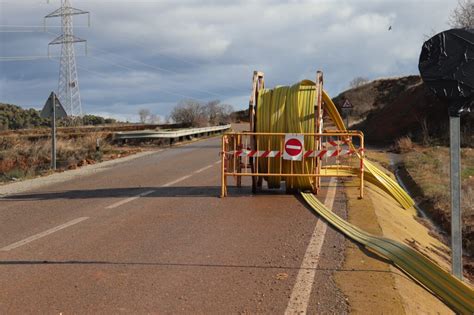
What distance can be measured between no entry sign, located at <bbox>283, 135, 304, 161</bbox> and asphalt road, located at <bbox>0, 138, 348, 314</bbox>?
2.90 ft

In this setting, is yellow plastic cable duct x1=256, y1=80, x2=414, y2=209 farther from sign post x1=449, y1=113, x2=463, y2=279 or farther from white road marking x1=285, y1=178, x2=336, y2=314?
sign post x1=449, y1=113, x2=463, y2=279

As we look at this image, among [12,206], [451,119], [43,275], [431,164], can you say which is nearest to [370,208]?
[451,119]

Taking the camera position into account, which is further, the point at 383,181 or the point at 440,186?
the point at 440,186

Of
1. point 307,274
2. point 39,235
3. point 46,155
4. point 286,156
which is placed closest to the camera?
point 307,274

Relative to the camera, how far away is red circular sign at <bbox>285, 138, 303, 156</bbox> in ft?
37.4

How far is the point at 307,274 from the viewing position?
5.95m

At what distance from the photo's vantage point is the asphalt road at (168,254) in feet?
17.0

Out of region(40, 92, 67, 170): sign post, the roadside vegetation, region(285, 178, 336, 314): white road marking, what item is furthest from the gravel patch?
the roadside vegetation

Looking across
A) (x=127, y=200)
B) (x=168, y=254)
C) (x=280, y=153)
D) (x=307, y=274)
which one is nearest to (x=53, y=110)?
(x=127, y=200)

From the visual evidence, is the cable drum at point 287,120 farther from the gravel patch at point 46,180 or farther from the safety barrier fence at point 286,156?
the gravel patch at point 46,180

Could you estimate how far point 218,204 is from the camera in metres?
10.7

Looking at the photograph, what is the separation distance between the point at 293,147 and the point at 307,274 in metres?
5.70

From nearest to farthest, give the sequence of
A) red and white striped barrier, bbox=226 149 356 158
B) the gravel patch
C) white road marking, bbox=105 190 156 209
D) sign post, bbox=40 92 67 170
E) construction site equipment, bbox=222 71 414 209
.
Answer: white road marking, bbox=105 190 156 209
red and white striped barrier, bbox=226 149 356 158
construction site equipment, bbox=222 71 414 209
the gravel patch
sign post, bbox=40 92 67 170

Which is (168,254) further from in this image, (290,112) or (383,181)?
(383,181)
